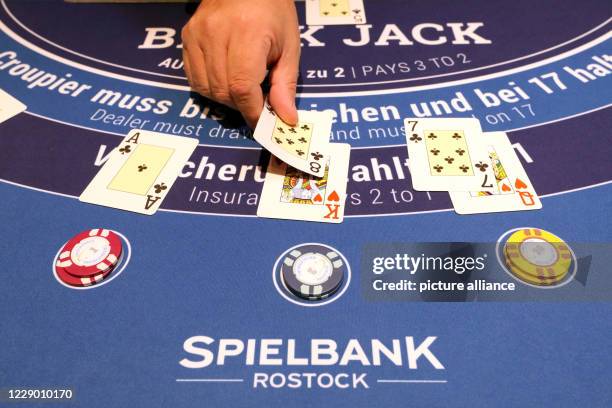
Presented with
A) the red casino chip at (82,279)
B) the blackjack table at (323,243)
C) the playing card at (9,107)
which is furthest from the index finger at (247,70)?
the playing card at (9,107)

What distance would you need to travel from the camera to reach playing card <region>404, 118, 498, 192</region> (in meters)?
1.35

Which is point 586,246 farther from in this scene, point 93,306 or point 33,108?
point 33,108

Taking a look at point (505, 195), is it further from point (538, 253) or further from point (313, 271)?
point (313, 271)

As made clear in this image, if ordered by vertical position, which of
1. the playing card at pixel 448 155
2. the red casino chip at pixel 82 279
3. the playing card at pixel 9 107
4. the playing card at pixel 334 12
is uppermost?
the playing card at pixel 334 12

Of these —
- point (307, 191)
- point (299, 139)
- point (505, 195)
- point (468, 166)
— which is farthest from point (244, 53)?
point (505, 195)

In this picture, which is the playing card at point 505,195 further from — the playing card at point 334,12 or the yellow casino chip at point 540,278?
the playing card at point 334,12

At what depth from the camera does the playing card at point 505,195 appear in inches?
51.0

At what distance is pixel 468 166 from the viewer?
140 centimetres

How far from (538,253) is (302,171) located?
0.61m

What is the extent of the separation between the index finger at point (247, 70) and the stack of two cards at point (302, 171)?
6 centimetres

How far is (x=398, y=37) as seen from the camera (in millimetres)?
1854

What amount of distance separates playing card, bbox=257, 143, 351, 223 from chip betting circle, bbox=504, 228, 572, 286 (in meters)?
0.41

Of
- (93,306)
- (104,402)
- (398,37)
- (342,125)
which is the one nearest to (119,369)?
(104,402)

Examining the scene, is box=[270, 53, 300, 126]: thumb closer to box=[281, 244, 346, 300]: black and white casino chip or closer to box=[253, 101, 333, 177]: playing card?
box=[253, 101, 333, 177]: playing card
